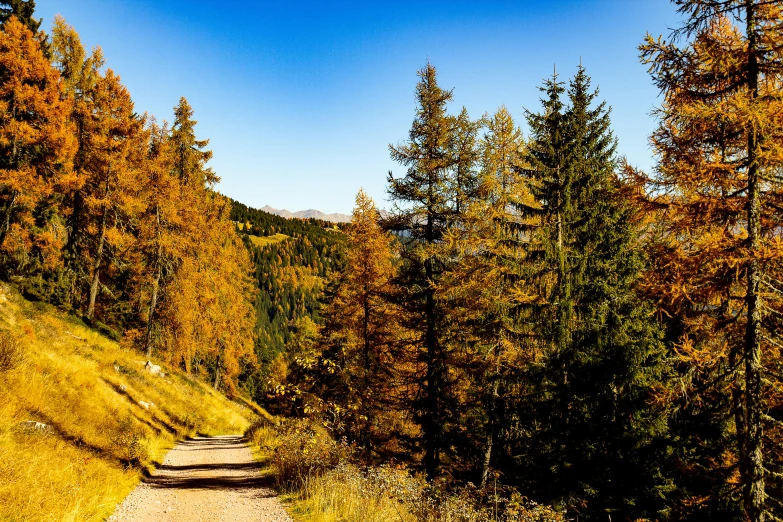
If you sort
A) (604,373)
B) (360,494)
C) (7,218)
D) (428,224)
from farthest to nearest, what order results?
(7,218)
(428,224)
(604,373)
(360,494)

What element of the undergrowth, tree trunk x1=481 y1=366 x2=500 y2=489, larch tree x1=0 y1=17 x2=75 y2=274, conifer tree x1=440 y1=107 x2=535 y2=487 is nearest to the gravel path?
the undergrowth

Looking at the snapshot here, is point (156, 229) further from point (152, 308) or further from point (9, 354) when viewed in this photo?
point (9, 354)

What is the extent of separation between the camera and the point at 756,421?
6703 mm

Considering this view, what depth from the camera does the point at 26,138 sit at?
18.7m

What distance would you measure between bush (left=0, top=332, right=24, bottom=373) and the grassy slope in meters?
0.15

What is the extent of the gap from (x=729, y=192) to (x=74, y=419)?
51.6 ft

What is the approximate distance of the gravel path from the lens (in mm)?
7645

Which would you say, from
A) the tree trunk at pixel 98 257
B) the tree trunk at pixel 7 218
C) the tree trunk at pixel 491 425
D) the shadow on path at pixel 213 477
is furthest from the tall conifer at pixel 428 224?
the tree trunk at pixel 98 257

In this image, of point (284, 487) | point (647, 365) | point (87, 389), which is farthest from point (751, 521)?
point (87, 389)

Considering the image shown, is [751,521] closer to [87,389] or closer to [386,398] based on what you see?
[386,398]

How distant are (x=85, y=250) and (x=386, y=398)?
22.2m

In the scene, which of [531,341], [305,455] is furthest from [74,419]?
[531,341]

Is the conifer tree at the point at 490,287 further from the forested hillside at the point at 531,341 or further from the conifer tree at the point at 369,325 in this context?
the conifer tree at the point at 369,325

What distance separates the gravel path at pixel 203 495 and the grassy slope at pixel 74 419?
45cm
